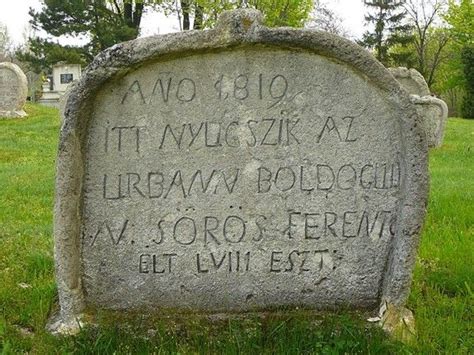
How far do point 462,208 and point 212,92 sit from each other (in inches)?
143

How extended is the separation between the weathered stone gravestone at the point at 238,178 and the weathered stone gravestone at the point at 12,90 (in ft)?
43.3

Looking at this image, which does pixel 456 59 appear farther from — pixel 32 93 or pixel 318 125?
pixel 318 125

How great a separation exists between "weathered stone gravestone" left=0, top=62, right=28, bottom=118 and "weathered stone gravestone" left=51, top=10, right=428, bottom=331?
13.2 meters

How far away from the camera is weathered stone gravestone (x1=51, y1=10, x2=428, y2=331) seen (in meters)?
3.15

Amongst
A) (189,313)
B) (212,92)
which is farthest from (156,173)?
(189,313)

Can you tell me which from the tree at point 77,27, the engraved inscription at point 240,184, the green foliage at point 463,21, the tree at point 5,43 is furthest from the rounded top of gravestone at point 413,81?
the tree at point 5,43

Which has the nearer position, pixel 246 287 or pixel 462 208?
pixel 246 287

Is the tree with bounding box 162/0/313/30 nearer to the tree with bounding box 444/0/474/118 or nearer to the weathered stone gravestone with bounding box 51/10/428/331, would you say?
the tree with bounding box 444/0/474/118

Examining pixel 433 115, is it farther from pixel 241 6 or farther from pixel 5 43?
pixel 5 43

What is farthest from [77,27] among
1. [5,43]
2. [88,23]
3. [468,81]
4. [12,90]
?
[5,43]

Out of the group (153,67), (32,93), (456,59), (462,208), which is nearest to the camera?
(153,67)

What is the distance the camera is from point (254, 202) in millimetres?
3287

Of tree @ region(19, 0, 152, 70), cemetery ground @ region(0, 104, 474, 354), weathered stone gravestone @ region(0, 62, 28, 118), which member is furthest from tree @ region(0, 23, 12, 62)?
cemetery ground @ region(0, 104, 474, 354)

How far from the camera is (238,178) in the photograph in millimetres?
3264
